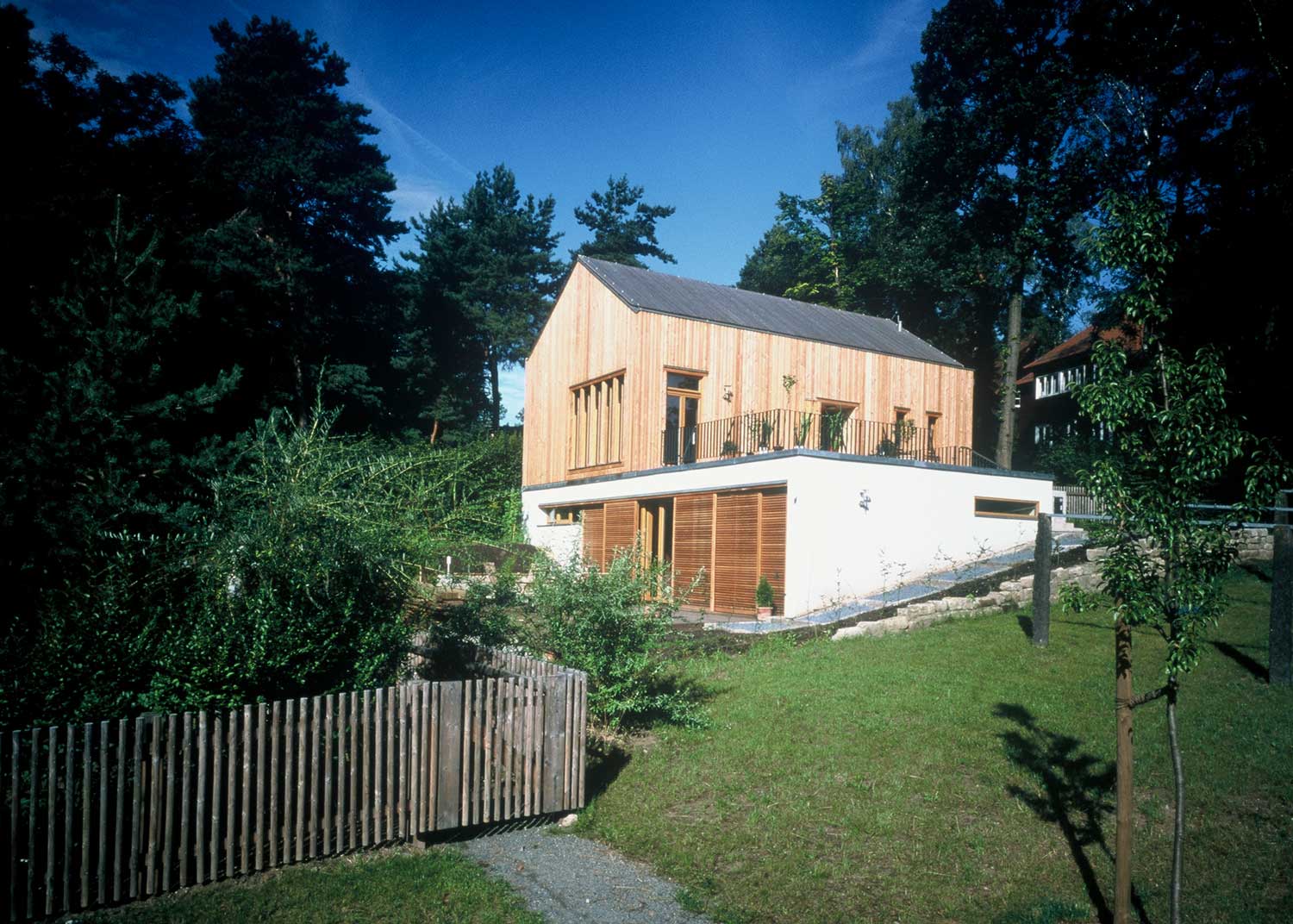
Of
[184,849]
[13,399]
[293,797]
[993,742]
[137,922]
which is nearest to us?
[137,922]

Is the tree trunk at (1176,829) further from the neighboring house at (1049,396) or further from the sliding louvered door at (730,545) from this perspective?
the neighboring house at (1049,396)

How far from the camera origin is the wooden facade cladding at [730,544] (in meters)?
15.2

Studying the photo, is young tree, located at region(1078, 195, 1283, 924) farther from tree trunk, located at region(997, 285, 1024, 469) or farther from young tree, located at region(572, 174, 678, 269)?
young tree, located at region(572, 174, 678, 269)

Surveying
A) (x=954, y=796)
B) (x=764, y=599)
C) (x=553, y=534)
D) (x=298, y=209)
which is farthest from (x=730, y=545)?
(x=298, y=209)

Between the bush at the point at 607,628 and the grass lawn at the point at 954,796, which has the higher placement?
the bush at the point at 607,628

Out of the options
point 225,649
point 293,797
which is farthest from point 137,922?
point 225,649

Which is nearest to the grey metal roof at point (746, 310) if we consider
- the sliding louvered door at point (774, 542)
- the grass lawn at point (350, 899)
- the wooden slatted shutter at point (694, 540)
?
the wooden slatted shutter at point (694, 540)

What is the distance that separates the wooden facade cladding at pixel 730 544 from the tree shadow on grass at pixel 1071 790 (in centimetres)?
707

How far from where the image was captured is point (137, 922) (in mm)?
4906

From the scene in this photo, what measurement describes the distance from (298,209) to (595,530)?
20810 millimetres

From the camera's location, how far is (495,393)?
45.8 meters

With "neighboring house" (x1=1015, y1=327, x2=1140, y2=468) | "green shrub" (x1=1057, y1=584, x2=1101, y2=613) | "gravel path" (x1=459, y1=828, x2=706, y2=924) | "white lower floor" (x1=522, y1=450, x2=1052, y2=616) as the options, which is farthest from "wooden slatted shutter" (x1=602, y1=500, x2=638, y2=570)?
"neighboring house" (x1=1015, y1=327, x2=1140, y2=468)

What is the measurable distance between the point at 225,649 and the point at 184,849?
54.3 inches

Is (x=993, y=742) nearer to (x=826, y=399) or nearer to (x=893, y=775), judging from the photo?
(x=893, y=775)
